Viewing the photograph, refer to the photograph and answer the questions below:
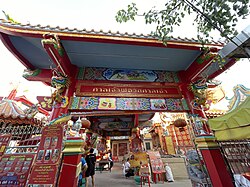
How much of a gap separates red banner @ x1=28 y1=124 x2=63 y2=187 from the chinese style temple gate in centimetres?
24

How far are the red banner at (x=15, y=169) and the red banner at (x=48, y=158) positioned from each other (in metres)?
0.45

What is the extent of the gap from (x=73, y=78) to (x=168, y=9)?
3278mm

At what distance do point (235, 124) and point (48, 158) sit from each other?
170 inches

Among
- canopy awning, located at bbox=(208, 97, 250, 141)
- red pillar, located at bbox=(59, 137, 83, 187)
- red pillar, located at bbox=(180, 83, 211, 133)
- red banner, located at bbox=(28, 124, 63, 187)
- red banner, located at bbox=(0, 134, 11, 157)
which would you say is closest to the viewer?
canopy awning, located at bbox=(208, 97, 250, 141)

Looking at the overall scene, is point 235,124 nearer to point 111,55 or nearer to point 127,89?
point 127,89

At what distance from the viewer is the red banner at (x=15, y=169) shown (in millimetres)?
2848

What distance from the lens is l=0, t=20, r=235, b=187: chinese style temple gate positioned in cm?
311

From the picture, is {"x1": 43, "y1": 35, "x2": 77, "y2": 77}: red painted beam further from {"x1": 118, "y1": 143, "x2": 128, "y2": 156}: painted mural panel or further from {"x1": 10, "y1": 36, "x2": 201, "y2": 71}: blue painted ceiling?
{"x1": 118, "y1": 143, "x2": 128, "y2": 156}: painted mural panel

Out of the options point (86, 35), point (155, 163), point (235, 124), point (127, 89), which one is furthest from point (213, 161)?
point (86, 35)

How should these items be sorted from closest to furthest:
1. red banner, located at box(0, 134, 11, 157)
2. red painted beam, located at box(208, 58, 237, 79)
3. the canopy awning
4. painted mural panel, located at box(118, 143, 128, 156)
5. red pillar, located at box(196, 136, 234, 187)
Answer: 1. the canopy awning
2. red pillar, located at box(196, 136, 234, 187)
3. red banner, located at box(0, 134, 11, 157)
4. red painted beam, located at box(208, 58, 237, 79)
5. painted mural panel, located at box(118, 143, 128, 156)

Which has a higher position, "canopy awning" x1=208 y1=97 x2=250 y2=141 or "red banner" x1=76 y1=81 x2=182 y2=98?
"red banner" x1=76 y1=81 x2=182 y2=98

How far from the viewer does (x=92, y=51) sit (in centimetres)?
374

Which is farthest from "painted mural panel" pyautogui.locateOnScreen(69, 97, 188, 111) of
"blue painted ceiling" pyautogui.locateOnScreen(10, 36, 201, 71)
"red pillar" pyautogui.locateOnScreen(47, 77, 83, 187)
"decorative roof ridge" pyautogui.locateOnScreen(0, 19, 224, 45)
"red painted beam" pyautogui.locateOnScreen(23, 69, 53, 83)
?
"decorative roof ridge" pyautogui.locateOnScreen(0, 19, 224, 45)

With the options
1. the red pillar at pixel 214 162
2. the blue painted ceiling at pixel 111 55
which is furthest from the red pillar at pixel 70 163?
the red pillar at pixel 214 162
